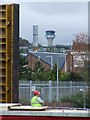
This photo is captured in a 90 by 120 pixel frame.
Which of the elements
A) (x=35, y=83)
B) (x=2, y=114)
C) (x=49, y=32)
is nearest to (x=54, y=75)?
(x=35, y=83)

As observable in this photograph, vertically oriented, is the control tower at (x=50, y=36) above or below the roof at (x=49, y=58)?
above

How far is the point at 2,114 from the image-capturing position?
611 cm

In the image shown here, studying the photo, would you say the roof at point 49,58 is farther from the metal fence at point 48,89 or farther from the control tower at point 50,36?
the control tower at point 50,36

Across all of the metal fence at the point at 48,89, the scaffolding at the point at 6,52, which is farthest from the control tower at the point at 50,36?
the scaffolding at the point at 6,52

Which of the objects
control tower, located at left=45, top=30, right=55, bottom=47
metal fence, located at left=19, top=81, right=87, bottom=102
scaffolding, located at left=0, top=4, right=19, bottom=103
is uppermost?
control tower, located at left=45, top=30, right=55, bottom=47

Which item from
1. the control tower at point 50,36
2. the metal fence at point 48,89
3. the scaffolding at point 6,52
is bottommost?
the metal fence at point 48,89

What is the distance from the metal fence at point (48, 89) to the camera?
71.5ft

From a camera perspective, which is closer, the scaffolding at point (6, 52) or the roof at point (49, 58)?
the scaffolding at point (6, 52)

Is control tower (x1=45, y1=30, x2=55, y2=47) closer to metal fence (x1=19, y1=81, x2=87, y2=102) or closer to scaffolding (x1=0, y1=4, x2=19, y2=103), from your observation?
metal fence (x1=19, y1=81, x2=87, y2=102)

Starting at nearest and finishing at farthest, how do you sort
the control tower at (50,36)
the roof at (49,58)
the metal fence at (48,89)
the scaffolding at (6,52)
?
the scaffolding at (6,52)
the metal fence at (48,89)
the roof at (49,58)
the control tower at (50,36)

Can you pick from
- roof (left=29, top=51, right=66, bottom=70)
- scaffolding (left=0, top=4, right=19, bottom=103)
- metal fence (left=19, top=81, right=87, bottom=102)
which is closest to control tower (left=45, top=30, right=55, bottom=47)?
roof (left=29, top=51, right=66, bottom=70)

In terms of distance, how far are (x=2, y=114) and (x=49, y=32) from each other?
7263 cm

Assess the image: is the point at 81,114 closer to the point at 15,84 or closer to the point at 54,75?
the point at 15,84

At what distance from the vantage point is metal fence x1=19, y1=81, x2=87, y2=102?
858 inches
